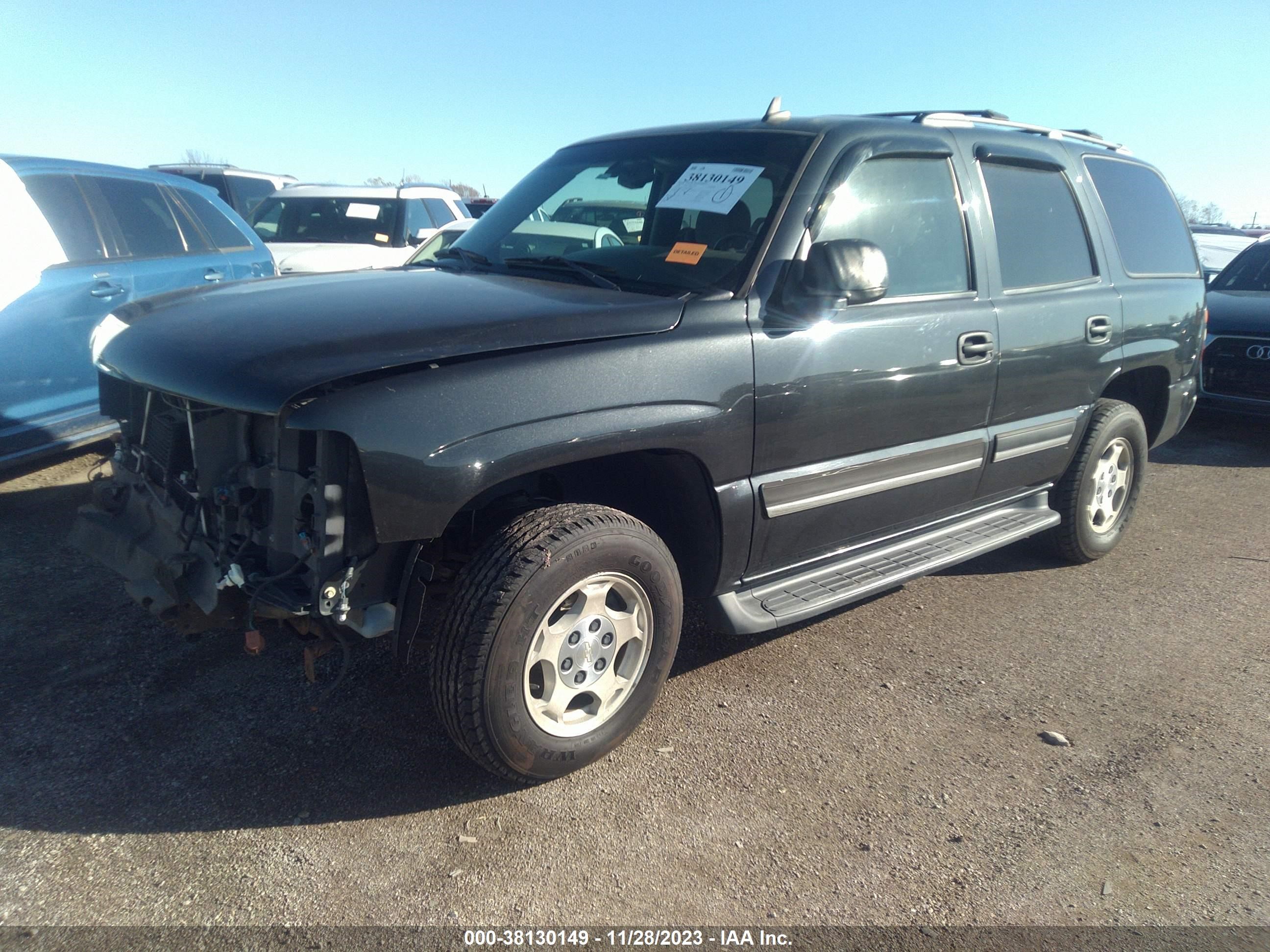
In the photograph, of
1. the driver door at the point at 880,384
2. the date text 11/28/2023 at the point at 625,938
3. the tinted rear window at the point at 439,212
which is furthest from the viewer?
the tinted rear window at the point at 439,212

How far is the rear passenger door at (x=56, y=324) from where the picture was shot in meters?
4.63

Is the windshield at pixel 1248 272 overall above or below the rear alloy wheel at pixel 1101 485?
above

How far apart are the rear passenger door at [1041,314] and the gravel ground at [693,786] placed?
80 centimetres

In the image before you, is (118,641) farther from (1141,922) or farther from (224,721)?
(1141,922)

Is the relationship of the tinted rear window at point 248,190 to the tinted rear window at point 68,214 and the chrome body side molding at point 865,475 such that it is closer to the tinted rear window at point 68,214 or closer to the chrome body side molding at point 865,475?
the tinted rear window at point 68,214

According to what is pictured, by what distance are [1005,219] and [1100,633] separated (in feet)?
6.00

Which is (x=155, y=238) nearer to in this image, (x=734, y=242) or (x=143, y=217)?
(x=143, y=217)

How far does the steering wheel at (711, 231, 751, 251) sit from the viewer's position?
3000mm

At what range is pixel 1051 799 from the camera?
277cm

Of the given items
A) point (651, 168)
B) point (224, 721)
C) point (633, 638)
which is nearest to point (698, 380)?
point (633, 638)

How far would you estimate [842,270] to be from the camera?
110 inches

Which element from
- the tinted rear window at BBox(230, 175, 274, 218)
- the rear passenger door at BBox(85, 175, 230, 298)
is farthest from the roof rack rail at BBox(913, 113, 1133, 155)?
the tinted rear window at BBox(230, 175, 274, 218)

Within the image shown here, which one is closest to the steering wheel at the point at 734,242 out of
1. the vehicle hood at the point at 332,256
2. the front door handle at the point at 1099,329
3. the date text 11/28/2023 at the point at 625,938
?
the front door handle at the point at 1099,329

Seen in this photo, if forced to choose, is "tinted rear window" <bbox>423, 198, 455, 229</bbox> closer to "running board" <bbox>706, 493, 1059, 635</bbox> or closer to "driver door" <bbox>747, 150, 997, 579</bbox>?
"driver door" <bbox>747, 150, 997, 579</bbox>
